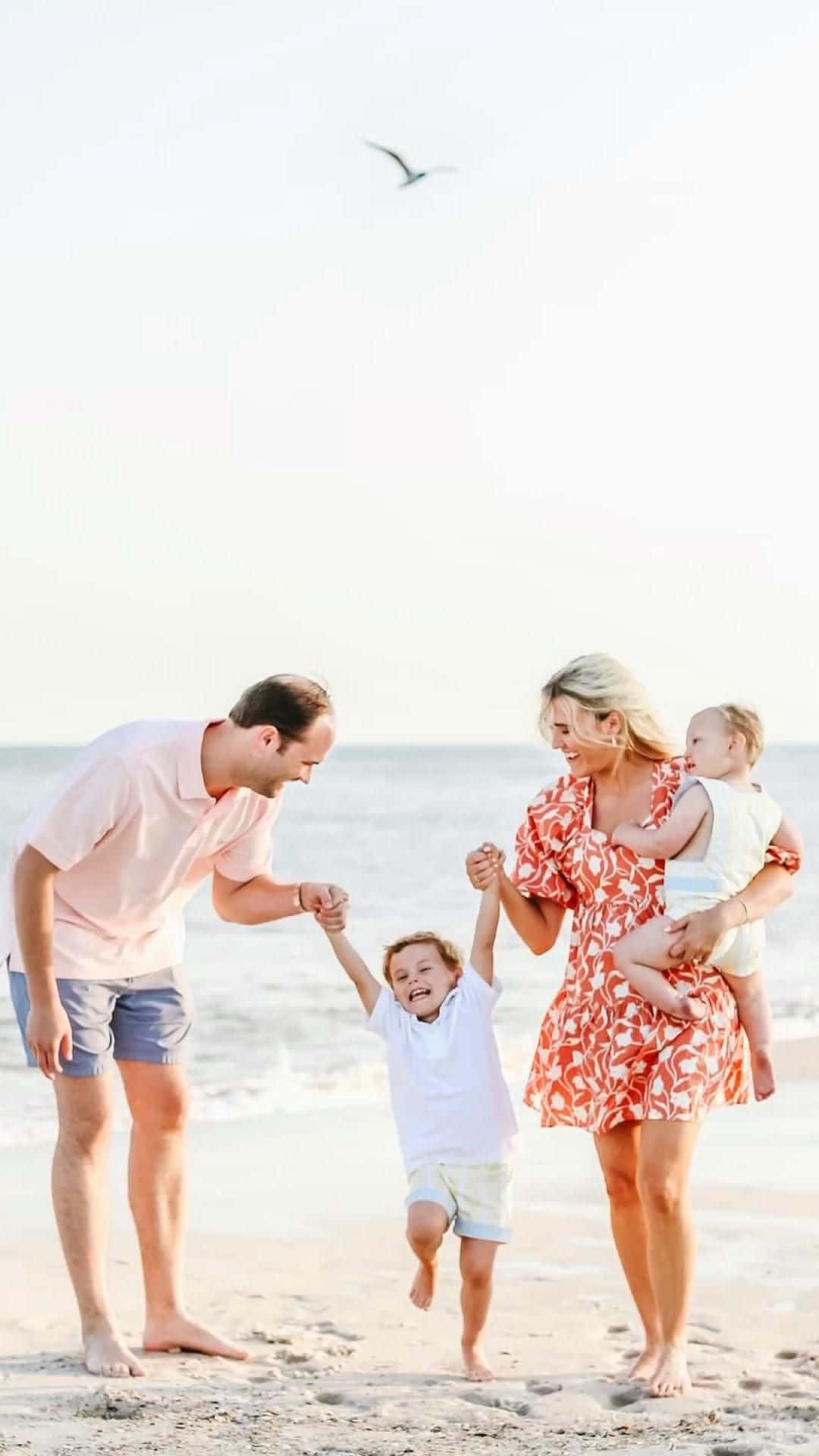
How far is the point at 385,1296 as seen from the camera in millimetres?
5129

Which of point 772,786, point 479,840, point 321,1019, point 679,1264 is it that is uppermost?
point 772,786

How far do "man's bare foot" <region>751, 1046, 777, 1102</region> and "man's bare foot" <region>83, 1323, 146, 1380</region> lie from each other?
1.57 m

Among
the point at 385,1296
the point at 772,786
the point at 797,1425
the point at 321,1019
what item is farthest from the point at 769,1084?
the point at 772,786

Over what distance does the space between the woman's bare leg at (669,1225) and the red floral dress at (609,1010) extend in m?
0.06

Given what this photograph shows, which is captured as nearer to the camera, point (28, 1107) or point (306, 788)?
point (28, 1107)

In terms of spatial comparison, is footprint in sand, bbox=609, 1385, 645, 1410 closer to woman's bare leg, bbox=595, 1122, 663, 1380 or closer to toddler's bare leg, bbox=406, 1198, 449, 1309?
woman's bare leg, bbox=595, 1122, 663, 1380

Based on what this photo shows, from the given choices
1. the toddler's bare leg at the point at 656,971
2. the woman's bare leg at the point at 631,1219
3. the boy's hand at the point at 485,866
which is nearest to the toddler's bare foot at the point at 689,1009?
the toddler's bare leg at the point at 656,971

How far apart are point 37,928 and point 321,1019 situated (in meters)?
6.85

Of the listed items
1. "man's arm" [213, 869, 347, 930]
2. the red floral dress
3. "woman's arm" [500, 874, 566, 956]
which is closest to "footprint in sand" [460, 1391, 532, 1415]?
the red floral dress

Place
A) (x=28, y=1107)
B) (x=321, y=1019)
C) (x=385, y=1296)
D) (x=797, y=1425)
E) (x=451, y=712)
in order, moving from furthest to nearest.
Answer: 1. (x=451, y=712)
2. (x=321, y=1019)
3. (x=28, y=1107)
4. (x=385, y=1296)
5. (x=797, y=1425)

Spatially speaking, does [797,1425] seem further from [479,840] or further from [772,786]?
[772,786]

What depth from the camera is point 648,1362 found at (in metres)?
4.16

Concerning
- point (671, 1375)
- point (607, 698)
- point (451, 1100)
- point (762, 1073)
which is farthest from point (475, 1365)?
point (607, 698)

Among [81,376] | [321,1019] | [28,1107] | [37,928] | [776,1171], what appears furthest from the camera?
[81,376]
